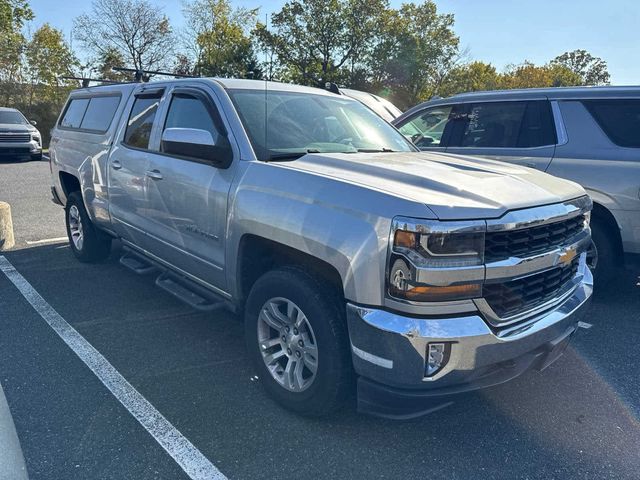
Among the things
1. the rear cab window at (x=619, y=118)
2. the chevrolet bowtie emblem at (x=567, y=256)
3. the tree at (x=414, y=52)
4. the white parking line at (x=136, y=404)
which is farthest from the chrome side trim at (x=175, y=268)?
the tree at (x=414, y=52)

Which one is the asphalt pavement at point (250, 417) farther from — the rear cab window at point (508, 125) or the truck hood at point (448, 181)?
the rear cab window at point (508, 125)

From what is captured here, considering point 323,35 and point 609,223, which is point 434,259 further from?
point 323,35

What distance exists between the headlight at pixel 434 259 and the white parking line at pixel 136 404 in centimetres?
130

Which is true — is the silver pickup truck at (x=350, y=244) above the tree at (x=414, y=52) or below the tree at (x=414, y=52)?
below

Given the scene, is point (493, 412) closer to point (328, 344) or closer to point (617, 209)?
point (328, 344)

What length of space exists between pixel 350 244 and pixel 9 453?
2038 millimetres

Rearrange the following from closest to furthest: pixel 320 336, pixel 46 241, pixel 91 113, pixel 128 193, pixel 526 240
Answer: pixel 526 240
pixel 320 336
pixel 128 193
pixel 91 113
pixel 46 241

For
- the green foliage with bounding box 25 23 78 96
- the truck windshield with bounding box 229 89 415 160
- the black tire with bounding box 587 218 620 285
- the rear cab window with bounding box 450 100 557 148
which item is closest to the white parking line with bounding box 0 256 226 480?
the truck windshield with bounding box 229 89 415 160

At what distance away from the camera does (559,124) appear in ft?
16.3

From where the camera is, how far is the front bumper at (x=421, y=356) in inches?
87.4

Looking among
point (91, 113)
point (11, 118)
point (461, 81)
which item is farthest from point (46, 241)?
point (461, 81)

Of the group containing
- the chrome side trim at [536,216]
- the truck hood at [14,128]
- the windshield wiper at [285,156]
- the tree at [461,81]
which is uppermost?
the tree at [461,81]

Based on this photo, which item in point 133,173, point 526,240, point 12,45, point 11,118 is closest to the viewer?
point 526,240

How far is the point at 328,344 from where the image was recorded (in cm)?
254
